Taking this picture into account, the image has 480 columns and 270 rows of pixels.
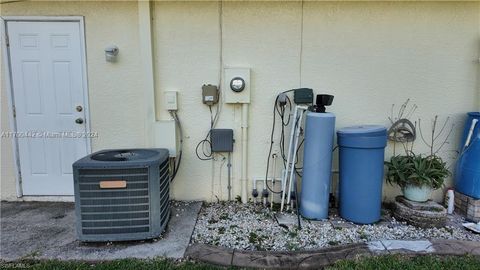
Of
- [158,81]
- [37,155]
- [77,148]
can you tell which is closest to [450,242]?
[158,81]

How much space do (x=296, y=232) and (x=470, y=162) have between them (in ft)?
7.00

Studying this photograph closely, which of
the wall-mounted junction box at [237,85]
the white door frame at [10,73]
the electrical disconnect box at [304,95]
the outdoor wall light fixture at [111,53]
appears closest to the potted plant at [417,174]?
the electrical disconnect box at [304,95]

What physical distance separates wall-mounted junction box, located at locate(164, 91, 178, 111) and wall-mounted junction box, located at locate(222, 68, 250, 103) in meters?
0.61

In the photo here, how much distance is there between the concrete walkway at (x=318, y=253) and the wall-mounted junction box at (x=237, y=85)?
1680 millimetres

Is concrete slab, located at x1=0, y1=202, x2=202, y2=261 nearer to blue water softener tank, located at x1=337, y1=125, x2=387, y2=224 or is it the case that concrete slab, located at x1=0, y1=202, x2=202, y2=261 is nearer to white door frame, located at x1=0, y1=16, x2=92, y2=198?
white door frame, located at x1=0, y1=16, x2=92, y2=198

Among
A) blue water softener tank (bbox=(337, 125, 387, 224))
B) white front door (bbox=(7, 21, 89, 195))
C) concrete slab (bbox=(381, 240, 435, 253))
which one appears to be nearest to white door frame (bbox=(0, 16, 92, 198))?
white front door (bbox=(7, 21, 89, 195))

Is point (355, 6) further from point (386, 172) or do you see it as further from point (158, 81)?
point (158, 81)

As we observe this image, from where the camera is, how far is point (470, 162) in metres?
3.51

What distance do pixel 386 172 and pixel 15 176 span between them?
4.55 metres

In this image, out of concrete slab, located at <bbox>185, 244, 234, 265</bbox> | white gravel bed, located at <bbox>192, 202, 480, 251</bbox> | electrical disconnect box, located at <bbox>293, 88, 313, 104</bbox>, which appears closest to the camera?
concrete slab, located at <bbox>185, 244, 234, 265</bbox>

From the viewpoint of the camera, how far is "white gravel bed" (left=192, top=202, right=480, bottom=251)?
295 cm

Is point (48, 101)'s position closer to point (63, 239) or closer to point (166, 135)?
point (166, 135)

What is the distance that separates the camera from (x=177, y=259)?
8.69ft

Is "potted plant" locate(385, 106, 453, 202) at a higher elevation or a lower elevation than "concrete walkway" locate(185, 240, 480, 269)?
higher
